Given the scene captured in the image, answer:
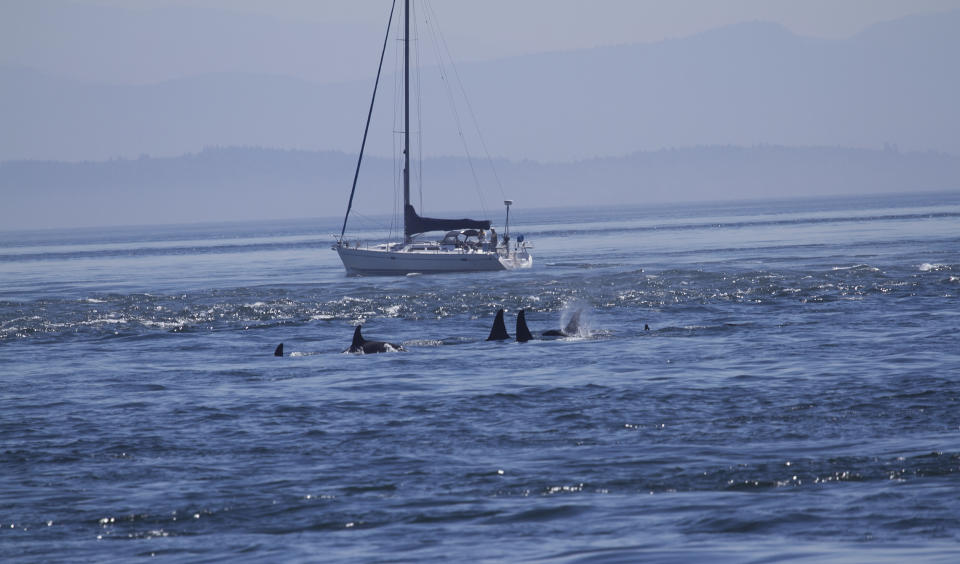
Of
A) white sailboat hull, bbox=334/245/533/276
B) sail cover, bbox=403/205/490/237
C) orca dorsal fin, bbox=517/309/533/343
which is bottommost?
orca dorsal fin, bbox=517/309/533/343

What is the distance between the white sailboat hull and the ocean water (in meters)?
23.7

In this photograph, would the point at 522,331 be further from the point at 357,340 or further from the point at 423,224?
the point at 423,224

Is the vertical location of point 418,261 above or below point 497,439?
above

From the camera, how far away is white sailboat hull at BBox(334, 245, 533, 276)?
2413 inches

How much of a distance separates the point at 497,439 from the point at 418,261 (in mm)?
44857

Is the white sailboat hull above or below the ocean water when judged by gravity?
above

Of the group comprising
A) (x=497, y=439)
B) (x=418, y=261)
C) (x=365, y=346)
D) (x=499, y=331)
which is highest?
(x=418, y=261)

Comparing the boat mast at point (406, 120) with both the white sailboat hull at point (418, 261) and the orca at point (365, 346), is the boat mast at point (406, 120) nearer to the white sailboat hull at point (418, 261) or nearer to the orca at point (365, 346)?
the white sailboat hull at point (418, 261)

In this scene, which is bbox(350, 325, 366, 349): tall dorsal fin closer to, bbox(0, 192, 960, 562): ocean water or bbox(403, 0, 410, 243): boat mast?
bbox(0, 192, 960, 562): ocean water

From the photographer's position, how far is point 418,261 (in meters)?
61.2

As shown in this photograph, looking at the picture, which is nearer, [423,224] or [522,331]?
[522,331]

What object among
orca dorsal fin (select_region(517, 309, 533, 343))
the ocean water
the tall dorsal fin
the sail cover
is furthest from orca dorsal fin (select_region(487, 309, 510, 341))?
the sail cover

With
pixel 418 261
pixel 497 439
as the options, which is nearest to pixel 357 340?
pixel 497 439

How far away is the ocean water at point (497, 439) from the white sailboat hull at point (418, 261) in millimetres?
23666
